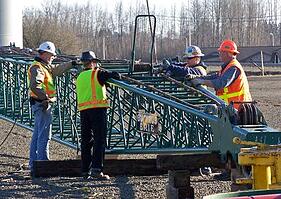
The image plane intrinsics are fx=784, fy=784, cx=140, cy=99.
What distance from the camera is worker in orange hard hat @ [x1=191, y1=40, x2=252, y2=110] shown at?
415 inches

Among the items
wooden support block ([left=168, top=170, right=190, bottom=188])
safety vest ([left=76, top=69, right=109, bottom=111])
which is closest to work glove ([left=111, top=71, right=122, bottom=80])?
safety vest ([left=76, top=69, right=109, bottom=111])

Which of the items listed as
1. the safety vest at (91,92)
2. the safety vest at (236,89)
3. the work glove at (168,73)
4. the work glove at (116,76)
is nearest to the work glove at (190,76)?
the work glove at (168,73)

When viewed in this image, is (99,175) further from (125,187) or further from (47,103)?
(47,103)

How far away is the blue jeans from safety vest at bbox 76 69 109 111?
1451mm

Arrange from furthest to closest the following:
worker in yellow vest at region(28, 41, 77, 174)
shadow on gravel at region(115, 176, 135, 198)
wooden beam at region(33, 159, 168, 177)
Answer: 1. worker in yellow vest at region(28, 41, 77, 174)
2. shadow on gravel at region(115, 176, 135, 198)
3. wooden beam at region(33, 159, 168, 177)

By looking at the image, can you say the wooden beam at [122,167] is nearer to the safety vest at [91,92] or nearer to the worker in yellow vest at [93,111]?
the worker in yellow vest at [93,111]

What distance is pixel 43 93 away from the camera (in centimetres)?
1195

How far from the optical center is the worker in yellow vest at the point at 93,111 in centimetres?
1062

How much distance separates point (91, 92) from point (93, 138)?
0.64 meters

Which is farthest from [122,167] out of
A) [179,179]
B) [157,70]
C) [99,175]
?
[157,70]

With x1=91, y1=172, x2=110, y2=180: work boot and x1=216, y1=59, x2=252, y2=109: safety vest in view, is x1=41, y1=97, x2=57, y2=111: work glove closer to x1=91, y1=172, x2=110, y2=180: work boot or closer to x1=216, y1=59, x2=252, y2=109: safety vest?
x1=91, y1=172, x2=110, y2=180: work boot

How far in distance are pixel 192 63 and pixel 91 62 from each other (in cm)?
208

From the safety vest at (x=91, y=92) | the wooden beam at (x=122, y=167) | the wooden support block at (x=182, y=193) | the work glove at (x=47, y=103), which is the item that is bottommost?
the wooden support block at (x=182, y=193)

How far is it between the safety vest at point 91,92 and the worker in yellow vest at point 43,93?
129 centimetres
